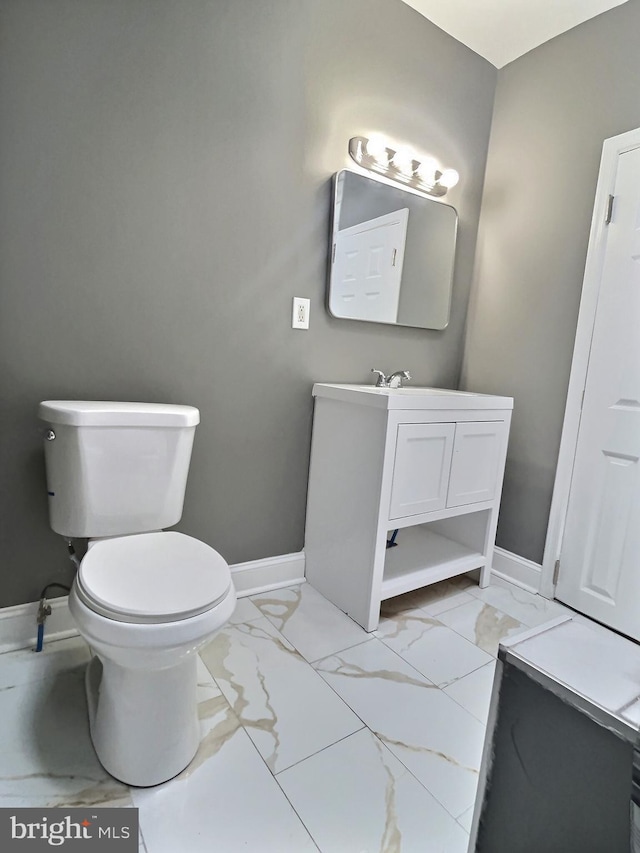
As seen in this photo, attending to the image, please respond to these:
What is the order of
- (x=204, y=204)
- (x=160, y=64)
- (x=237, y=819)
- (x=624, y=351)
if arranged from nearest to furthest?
(x=237, y=819)
(x=160, y=64)
(x=204, y=204)
(x=624, y=351)

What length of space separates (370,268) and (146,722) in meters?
1.62

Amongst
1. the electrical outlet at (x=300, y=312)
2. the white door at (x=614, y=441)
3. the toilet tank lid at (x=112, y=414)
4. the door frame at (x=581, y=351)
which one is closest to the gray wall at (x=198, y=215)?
the electrical outlet at (x=300, y=312)

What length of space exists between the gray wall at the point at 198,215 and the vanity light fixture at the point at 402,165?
7 cm

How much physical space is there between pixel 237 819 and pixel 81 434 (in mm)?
933

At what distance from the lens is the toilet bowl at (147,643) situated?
0.89 meters

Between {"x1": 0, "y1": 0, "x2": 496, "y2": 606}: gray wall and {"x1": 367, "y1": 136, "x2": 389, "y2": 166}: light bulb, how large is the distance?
2.8 inches

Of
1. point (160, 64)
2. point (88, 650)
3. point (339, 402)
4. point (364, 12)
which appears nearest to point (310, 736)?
point (88, 650)

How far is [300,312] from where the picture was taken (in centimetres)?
172

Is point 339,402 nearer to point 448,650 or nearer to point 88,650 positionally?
point 448,650

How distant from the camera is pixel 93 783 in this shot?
0.97 m

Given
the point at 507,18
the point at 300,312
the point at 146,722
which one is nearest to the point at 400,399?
the point at 300,312

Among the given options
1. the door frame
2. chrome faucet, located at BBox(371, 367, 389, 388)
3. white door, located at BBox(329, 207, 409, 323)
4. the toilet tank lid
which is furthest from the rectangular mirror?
the toilet tank lid

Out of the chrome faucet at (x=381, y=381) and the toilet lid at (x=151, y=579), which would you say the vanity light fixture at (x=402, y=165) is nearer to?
the chrome faucet at (x=381, y=381)

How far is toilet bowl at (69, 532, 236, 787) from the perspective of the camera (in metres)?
0.89
